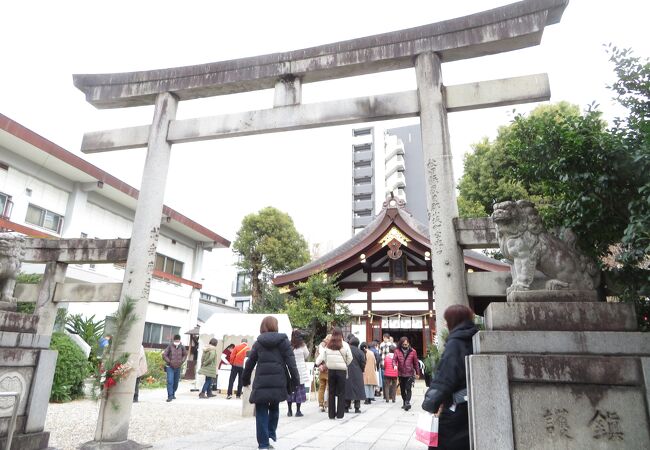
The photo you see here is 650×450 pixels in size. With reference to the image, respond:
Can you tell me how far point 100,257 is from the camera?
6.50m

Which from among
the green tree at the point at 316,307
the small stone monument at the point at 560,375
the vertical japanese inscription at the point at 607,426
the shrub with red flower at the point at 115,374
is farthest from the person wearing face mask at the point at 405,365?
the vertical japanese inscription at the point at 607,426

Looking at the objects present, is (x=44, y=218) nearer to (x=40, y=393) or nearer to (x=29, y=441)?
(x=40, y=393)

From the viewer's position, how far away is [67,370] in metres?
10.2

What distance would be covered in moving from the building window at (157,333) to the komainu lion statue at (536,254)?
60.9 feet

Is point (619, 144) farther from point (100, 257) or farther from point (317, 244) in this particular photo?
point (317, 244)

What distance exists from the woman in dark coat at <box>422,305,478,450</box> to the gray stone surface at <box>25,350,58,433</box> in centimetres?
462

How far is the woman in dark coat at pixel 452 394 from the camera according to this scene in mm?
3316

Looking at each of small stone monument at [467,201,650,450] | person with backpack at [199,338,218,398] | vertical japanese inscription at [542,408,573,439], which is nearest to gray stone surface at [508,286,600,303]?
small stone monument at [467,201,650,450]

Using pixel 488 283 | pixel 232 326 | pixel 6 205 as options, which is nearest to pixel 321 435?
pixel 488 283

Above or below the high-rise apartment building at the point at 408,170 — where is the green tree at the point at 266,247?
below

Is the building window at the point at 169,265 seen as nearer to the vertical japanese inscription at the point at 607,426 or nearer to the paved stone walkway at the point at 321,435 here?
the paved stone walkway at the point at 321,435

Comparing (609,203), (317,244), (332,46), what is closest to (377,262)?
(332,46)

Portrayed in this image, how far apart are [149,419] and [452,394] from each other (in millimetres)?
6599

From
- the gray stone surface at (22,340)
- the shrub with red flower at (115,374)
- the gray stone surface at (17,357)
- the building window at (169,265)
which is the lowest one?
the shrub with red flower at (115,374)
